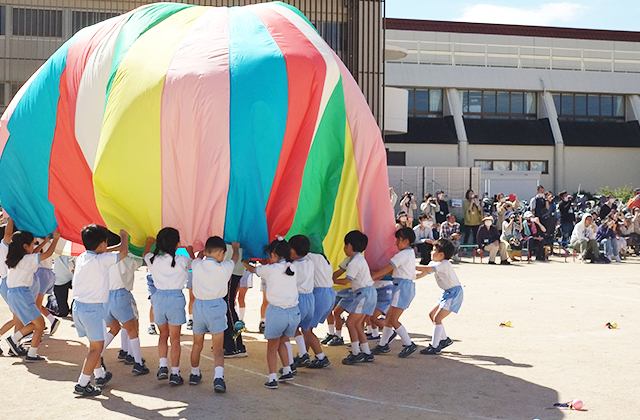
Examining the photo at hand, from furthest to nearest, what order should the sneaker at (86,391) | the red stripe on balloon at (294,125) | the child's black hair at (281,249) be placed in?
the red stripe on balloon at (294,125)
the child's black hair at (281,249)
the sneaker at (86,391)

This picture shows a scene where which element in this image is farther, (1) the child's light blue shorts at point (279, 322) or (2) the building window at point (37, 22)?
(2) the building window at point (37, 22)

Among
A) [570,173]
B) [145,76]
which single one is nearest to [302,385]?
[145,76]

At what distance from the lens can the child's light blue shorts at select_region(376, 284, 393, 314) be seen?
8320 mm

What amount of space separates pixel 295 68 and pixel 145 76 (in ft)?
4.63

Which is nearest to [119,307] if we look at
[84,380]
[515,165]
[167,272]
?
[167,272]

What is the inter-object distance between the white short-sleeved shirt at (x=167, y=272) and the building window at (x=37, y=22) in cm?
1775

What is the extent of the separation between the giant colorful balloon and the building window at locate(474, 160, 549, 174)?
77.4 feet

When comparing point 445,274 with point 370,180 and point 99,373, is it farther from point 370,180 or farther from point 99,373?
point 99,373

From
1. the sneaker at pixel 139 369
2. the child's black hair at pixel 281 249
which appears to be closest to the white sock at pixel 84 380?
the sneaker at pixel 139 369

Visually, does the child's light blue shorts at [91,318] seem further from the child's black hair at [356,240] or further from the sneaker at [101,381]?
the child's black hair at [356,240]

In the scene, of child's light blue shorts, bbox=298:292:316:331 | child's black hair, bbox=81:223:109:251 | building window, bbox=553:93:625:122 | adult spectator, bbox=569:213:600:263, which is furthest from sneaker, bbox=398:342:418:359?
building window, bbox=553:93:625:122

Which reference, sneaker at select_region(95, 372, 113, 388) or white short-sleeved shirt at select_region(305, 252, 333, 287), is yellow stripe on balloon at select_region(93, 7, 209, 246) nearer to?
sneaker at select_region(95, 372, 113, 388)

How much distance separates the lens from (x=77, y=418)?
5.59 m

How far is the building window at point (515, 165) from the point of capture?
30.9m
